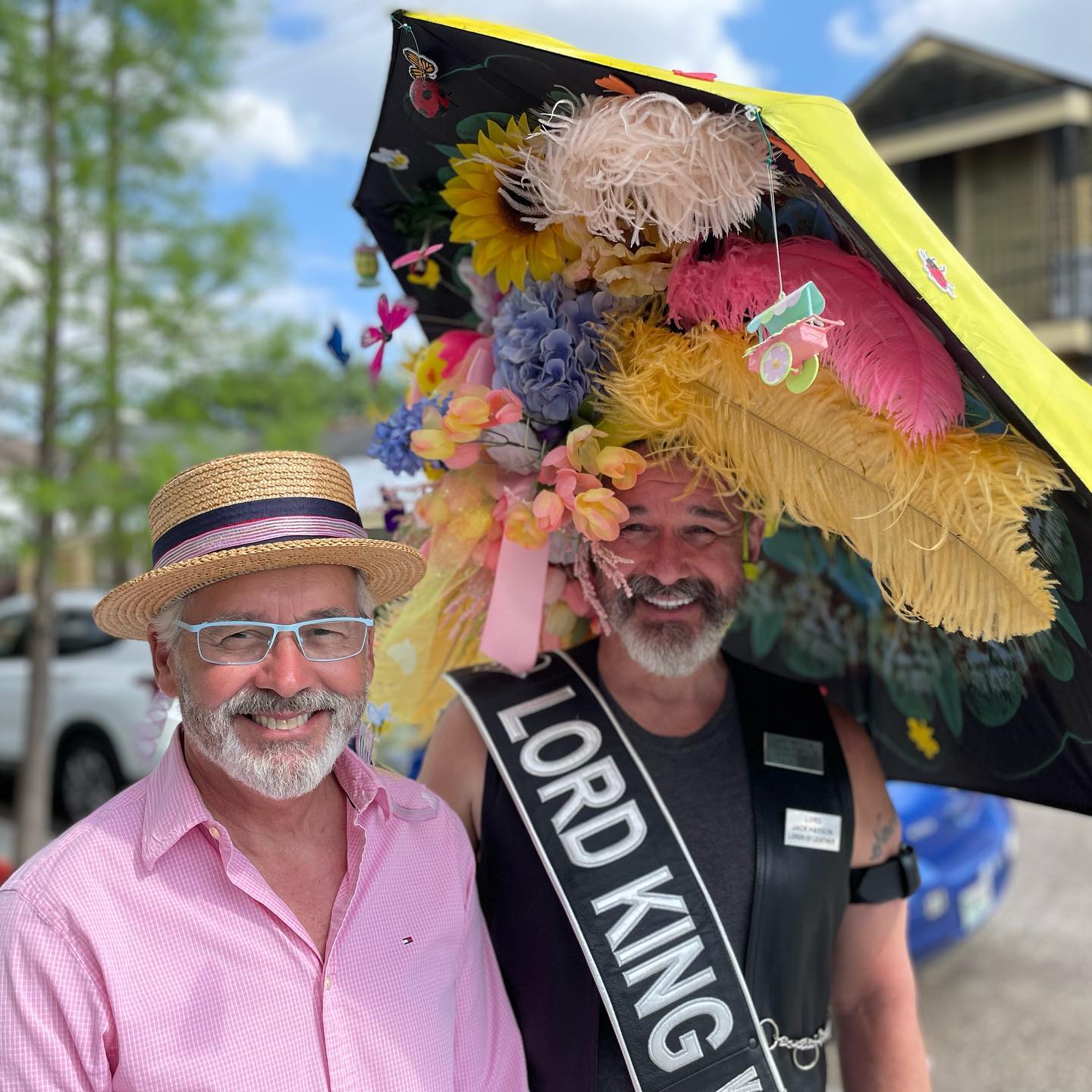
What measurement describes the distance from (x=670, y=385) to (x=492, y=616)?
629 millimetres

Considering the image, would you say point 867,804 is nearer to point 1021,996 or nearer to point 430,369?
point 430,369

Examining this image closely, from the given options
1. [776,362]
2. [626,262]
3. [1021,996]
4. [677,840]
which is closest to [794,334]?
[776,362]

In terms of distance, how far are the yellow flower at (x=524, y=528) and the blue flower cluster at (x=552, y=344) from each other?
18 cm

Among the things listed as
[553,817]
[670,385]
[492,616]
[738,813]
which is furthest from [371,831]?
[670,385]

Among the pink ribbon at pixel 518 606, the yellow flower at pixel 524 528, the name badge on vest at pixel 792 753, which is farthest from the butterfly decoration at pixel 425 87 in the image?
the name badge on vest at pixel 792 753

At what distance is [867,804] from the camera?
86.7 inches

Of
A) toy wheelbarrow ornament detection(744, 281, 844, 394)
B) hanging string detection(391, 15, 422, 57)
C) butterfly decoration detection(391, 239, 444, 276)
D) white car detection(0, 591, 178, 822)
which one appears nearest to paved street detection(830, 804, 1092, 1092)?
butterfly decoration detection(391, 239, 444, 276)

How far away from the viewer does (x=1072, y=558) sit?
64.2 inches

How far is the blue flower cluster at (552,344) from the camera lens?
6.55 feet

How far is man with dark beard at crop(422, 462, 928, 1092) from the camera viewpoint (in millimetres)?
1935

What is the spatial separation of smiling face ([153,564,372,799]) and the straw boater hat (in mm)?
39

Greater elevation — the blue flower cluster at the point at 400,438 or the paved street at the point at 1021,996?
the blue flower cluster at the point at 400,438

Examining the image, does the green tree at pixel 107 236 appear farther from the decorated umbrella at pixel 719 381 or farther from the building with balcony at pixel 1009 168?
the building with balcony at pixel 1009 168

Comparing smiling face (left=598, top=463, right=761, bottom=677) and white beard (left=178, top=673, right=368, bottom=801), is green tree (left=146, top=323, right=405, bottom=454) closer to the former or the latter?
smiling face (left=598, top=463, right=761, bottom=677)
